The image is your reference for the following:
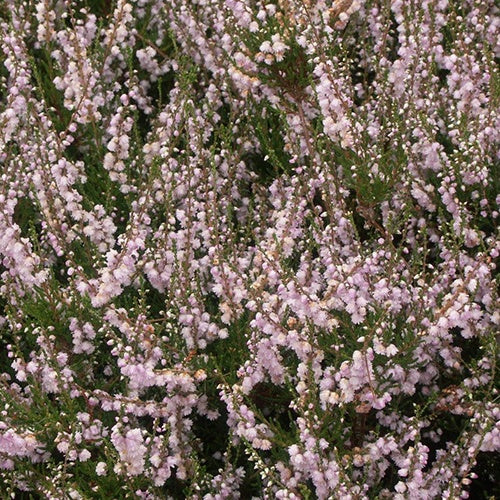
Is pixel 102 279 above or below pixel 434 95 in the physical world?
below

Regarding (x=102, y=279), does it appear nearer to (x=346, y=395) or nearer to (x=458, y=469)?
(x=346, y=395)

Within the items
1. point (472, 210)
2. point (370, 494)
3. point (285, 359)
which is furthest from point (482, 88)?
point (370, 494)

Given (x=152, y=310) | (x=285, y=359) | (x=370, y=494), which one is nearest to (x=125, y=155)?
(x=152, y=310)

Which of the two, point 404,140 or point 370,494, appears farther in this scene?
point 404,140

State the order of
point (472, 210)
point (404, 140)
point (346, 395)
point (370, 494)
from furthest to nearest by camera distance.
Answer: point (472, 210), point (404, 140), point (370, 494), point (346, 395)

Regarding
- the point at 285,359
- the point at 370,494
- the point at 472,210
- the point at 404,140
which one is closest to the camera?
the point at 370,494

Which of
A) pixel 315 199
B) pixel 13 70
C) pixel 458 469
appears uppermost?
pixel 13 70
